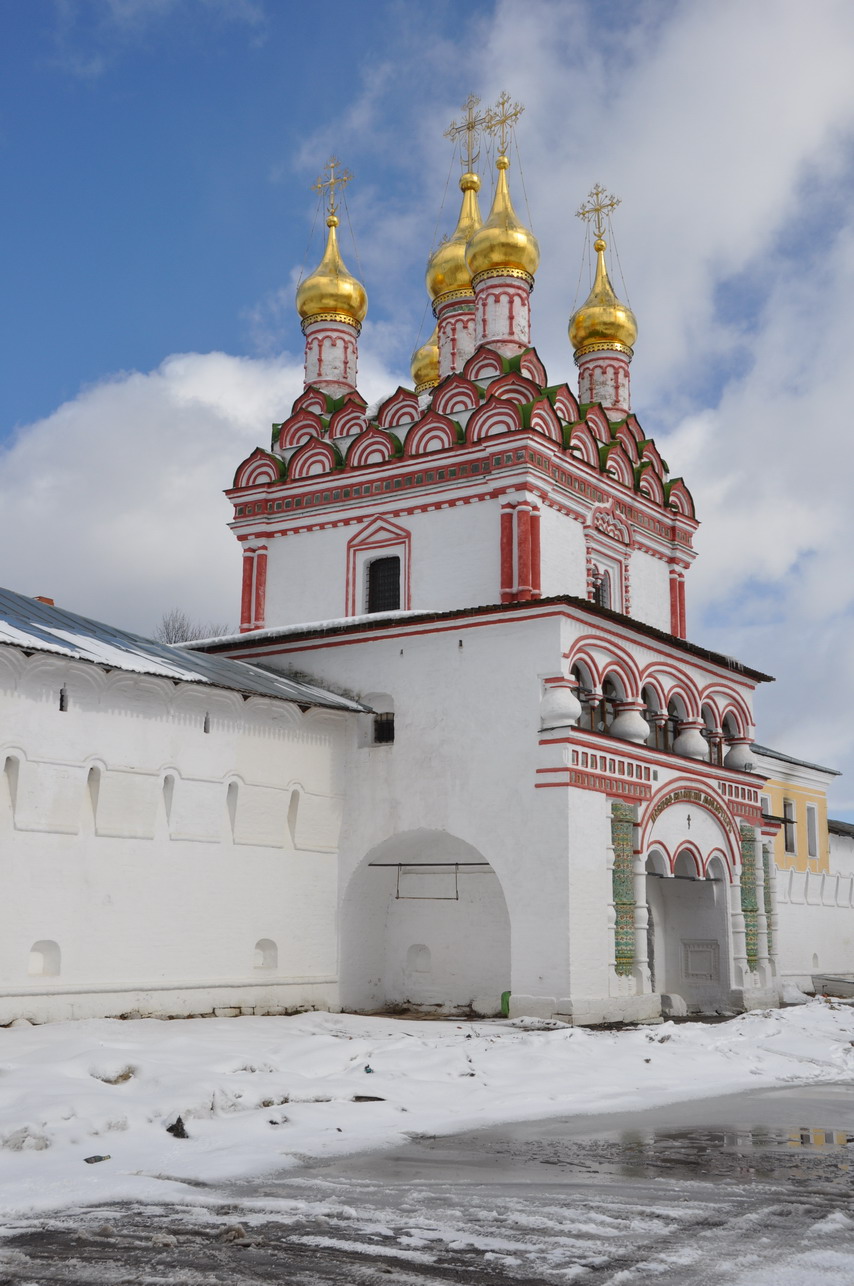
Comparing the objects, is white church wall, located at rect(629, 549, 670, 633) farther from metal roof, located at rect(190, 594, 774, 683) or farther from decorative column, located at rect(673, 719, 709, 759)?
decorative column, located at rect(673, 719, 709, 759)

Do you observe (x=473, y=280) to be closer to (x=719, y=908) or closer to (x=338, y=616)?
(x=338, y=616)

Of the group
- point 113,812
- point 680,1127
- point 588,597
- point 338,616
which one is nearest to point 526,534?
point 588,597

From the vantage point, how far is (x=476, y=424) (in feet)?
45.0

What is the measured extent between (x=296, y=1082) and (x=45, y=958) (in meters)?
3.36

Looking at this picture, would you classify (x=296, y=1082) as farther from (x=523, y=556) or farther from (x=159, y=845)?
(x=523, y=556)

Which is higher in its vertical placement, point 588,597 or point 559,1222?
point 588,597

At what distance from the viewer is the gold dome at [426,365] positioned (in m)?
18.6

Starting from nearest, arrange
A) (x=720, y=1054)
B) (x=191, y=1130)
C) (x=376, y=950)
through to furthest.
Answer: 1. (x=191, y=1130)
2. (x=720, y=1054)
3. (x=376, y=950)

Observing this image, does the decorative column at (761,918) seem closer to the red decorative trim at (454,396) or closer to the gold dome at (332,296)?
the red decorative trim at (454,396)

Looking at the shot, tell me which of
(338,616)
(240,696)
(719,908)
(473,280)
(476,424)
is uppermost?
(473,280)

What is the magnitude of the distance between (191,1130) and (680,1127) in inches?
88.1

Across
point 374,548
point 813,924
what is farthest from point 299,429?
point 813,924

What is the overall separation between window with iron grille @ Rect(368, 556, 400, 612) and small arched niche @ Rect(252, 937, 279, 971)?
14.5ft

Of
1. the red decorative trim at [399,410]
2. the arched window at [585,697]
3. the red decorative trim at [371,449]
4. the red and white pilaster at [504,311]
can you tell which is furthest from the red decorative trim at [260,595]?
the arched window at [585,697]
